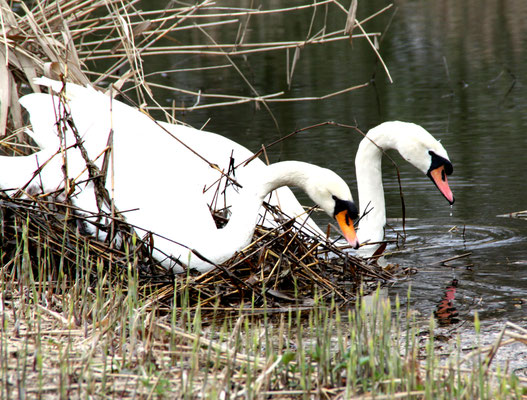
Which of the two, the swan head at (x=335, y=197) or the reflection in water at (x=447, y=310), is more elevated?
the swan head at (x=335, y=197)

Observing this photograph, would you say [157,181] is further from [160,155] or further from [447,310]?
[447,310]

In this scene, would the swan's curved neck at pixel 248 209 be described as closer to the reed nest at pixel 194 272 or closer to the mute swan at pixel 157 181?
the mute swan at pixel 157 181

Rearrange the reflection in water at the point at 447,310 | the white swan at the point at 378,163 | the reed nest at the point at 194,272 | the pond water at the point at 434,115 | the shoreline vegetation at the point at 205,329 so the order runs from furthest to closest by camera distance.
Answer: the white swan at the point at 378,163
the pond water at the point at 434,115
the reed nest at the point at 194,272
the reflection in water at the point at 447,310
the shoreline vegetation at the point at 205,329

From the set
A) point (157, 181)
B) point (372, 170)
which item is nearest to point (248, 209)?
point (157, 181)

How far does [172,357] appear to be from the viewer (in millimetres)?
3363

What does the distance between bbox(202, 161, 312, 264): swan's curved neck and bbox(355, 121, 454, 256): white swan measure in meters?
1.49

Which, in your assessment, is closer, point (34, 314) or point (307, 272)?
point (34, 314)

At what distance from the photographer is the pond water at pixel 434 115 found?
554 cm

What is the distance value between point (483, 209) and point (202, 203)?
287 centimetres

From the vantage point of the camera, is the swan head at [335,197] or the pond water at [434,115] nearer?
the swan head at [335,197]

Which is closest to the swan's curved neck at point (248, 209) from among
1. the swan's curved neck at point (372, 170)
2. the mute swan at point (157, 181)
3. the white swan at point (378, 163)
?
the mute swan at point (157, 181)

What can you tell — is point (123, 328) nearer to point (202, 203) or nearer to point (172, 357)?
point (172, 357)

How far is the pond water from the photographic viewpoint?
18.2 feet

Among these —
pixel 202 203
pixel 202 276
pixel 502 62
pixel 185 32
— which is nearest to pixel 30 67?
pixel 202 203
